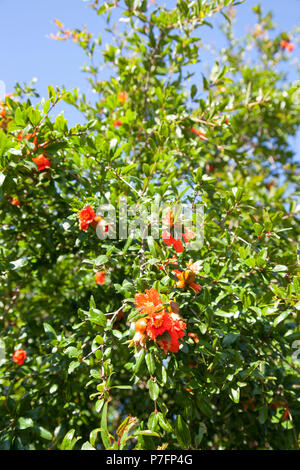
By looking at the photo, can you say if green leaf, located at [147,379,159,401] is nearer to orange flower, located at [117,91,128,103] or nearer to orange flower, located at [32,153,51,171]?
orange flower, located at [32,153,51,171]

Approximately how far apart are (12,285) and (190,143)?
4.36 ft

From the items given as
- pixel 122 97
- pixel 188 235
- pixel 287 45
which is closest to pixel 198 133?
pixel 122 97

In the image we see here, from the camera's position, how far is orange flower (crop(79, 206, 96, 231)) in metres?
1.18

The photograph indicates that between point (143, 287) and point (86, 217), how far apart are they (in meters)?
0.38

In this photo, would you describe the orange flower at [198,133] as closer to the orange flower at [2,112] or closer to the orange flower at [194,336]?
the orange flower at [2,112]

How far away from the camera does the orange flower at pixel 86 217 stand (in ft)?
3.87

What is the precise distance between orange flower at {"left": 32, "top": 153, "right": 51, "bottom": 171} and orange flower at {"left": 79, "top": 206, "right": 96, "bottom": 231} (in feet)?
0.93

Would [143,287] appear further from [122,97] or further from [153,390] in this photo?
[122,97]

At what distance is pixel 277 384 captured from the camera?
1.29 m

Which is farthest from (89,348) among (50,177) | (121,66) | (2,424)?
(121,66)

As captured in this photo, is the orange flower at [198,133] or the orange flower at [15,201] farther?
the orange flower at [198,133]

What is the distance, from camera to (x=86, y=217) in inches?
46.6

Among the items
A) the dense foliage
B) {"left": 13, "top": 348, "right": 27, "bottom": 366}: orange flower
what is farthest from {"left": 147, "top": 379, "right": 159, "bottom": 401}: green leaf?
{"left": 13, "top": 348, "right": 27, "bottom": 366}: orange flower

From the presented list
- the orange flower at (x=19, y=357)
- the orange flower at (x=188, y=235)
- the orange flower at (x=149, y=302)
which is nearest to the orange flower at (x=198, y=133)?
the orange flower at (x=188, y=235)
